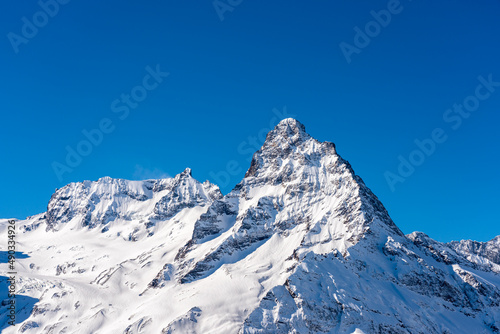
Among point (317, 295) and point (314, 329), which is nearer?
point (314, 329)

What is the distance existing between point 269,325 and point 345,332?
27127mm

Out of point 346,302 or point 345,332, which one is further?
point 346,302

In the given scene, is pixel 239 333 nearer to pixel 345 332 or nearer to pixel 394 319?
pixel 345 332

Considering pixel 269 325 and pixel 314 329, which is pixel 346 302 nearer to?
pixel 314 329

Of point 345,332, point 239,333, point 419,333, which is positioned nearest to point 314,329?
point 345,332

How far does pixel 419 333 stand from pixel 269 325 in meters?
58.1

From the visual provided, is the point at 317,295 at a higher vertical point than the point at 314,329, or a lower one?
higher

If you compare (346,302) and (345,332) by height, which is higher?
(346,302)

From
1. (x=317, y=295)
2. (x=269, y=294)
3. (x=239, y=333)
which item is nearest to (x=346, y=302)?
(x=317, y=295)

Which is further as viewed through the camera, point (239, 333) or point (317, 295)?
point (317, 295)

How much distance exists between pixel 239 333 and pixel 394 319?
60207mm

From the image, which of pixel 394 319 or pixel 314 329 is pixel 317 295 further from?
pixel 394 319

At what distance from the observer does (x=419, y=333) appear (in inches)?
7726

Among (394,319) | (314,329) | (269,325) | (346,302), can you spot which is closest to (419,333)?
(394,319)
